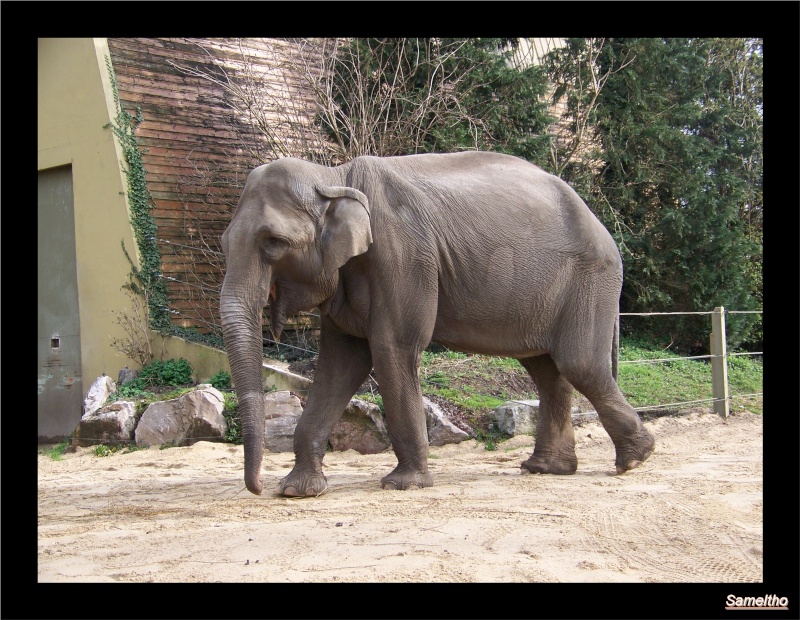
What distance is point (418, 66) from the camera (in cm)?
1259

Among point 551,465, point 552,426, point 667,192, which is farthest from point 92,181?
point 667,192

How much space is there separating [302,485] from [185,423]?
3234 mm

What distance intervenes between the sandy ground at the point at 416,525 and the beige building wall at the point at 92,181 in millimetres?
4317

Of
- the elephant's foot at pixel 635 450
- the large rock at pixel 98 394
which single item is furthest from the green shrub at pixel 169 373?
the elephant's foot at pixel 635 450

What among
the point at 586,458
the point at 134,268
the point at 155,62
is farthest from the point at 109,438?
the point at 155,62

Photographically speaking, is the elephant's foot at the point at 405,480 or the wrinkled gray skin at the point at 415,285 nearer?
the wrinkled gray skin at the point at 415,285

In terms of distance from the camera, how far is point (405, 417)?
616 cm

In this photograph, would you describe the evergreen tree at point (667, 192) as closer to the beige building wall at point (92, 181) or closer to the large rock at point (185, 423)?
the beige building wall at point (92, 181)

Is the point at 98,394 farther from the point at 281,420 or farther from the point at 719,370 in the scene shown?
the point at 719,370

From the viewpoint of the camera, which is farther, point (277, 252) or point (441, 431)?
Answer: point (441, 431)

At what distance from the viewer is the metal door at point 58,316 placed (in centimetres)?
1224

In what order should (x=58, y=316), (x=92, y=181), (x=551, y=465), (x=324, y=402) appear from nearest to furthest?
(x=324, y=402) → (x=551, y=465) → (x=92, y=181) → (x=58, y=316)

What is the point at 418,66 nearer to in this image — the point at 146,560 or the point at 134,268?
the point at 134,268

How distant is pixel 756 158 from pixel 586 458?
10.6m
